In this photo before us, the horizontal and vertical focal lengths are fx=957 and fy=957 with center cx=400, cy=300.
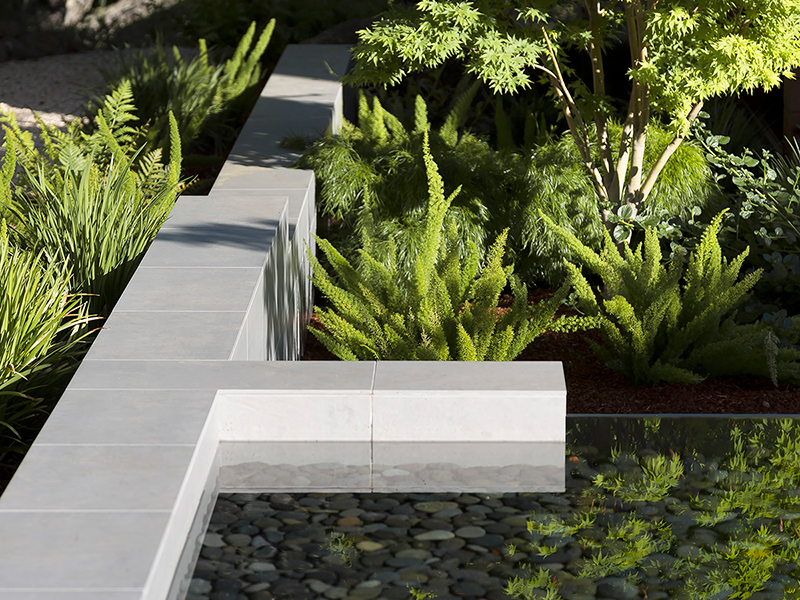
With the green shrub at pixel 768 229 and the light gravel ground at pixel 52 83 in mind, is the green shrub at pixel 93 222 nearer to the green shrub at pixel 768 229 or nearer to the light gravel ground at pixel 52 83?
the green shrub at pixel 768 229

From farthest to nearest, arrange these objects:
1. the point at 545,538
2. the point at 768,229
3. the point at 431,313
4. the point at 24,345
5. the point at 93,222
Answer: the point at 768,229 → the point at 93,222 → the point at 431,313 → the point at 24,345 → the point at 545,538

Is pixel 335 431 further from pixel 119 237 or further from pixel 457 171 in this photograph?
pixel 457 171

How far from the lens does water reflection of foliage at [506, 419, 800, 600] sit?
2389 mm

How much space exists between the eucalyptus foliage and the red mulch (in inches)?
43.1

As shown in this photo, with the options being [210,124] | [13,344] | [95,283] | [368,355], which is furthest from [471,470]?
[210,124]

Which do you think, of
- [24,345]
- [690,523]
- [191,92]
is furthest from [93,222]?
[191,92]

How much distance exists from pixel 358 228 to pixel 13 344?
2.33 m

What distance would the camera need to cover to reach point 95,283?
13.0 ft

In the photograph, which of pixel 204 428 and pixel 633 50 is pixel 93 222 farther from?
pixel 633 50

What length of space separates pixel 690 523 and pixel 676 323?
4.98 ft

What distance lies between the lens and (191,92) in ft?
23.1

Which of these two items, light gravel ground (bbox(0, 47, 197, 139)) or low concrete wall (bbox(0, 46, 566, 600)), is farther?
light gravel ground (bbox(0, 47, 197, 139))

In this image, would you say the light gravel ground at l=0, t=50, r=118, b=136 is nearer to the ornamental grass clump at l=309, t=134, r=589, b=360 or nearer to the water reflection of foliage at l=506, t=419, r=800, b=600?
the ornamental grass clump at l=309, t=134, r=589, b=360

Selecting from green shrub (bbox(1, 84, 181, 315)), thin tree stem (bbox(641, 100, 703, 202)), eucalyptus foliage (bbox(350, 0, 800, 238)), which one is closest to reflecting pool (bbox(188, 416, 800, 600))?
green shrub (bbox(1, 84, 181, 315))
